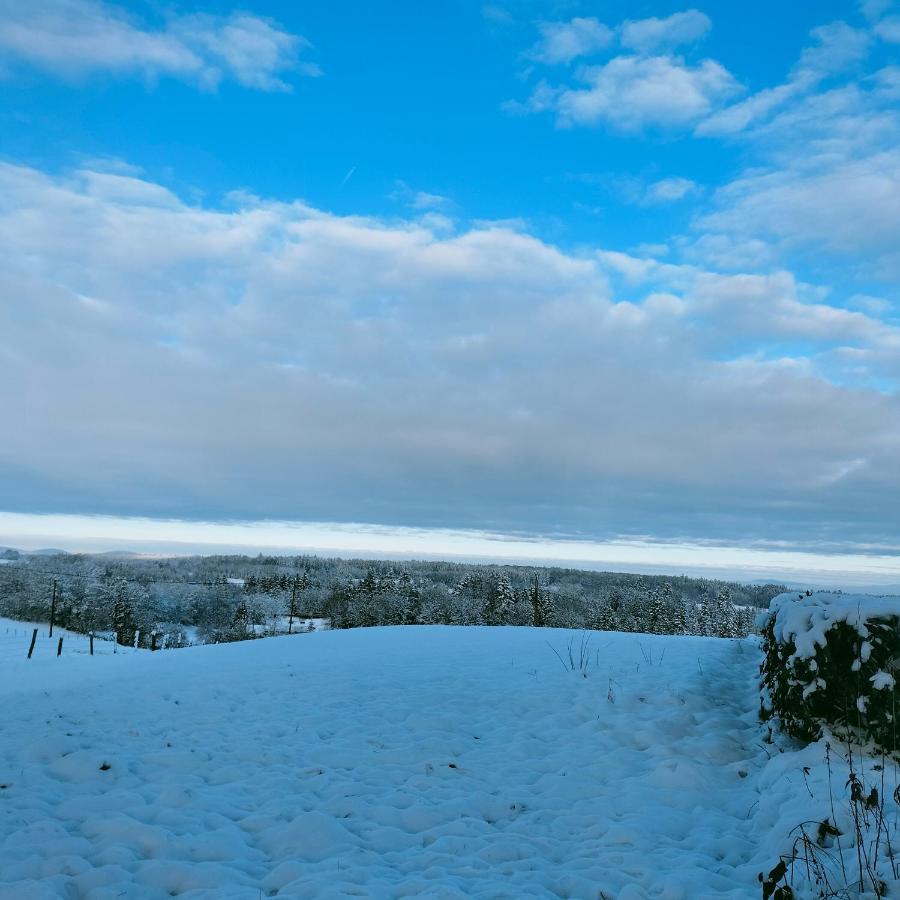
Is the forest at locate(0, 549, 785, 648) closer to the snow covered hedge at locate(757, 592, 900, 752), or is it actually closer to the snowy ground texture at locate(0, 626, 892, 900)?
the snowy ground texture at locate(0, 626, 892, 900)

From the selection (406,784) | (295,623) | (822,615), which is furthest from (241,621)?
(822,615)

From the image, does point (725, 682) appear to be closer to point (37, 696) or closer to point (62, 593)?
point (37, 696)

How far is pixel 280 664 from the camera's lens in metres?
16.2

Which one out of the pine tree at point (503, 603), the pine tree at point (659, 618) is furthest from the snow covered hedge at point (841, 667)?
Result: the pine tree at point (503, 603)

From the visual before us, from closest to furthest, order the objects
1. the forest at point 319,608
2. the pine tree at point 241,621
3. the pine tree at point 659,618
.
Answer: the pine tree at point 659,618
the forest at point 319,608
the pine tree at point 241,621

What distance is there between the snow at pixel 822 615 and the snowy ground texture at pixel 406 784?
1.49m

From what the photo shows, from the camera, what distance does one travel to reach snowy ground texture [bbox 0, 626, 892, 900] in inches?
241

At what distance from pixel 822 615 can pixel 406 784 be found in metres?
6.30

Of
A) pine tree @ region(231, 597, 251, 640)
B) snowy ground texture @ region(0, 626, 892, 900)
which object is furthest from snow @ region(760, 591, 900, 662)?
pine tree @ region(231, 597, 251, 640)

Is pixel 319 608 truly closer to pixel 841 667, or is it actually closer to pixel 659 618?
pixel 659 618

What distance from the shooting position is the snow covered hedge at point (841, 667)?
7906 mm

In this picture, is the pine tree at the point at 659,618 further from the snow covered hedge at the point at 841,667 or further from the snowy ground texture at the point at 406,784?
the snow covered hedge at the point at 841,667

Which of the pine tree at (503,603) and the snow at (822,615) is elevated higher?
the snow at (822,615)

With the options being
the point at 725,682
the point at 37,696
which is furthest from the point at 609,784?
the point at 37,696
